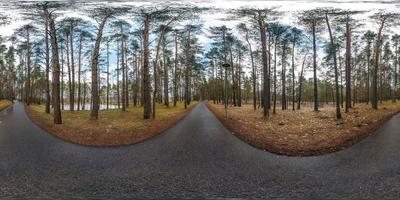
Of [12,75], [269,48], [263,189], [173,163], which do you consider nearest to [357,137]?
[263,189]

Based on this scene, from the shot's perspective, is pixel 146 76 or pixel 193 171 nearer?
pixel 193 171

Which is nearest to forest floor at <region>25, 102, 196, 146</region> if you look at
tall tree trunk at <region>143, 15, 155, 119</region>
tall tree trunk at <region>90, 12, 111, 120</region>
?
tall tree trunk at <region>90, 12, 111, 120</region>

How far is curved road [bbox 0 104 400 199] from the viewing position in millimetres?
7496

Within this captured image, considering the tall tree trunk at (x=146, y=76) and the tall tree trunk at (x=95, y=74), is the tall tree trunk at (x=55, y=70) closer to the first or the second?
the tall tree trunk at (x=95, y=74)

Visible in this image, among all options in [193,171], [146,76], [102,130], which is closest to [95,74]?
[146,76]

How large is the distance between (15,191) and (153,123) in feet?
39.2

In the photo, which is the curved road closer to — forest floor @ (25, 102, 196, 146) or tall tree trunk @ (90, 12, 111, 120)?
forest floor @ (25, 102, 196, 146)

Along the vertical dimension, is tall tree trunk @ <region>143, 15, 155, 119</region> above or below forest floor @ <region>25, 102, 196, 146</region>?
above

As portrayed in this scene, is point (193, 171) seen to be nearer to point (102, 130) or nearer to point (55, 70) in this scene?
point (102, 130)

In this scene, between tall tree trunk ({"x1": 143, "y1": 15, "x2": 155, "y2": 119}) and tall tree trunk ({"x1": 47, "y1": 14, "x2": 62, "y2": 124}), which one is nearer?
tall tree trunk ({"x1": 47, "y1": 14, "x2": 62, "y2": 124})

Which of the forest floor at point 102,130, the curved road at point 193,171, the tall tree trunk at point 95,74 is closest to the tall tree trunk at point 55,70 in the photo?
the forest floor at point 102,130

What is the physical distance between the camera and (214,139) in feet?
46.5

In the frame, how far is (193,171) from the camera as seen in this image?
925 centimetres

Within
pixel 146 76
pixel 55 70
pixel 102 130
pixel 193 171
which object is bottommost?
pixel 193 171
